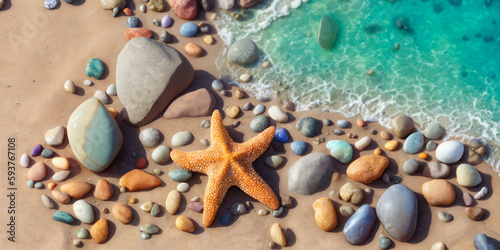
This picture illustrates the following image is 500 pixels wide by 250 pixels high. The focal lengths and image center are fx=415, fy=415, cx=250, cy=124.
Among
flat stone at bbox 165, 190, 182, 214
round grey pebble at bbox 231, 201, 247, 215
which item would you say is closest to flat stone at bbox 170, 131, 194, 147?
flat stone at bbox 165, 190, 182, 214

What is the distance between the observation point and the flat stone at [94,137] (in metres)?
5.70

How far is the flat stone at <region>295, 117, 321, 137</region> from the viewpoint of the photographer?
19.9ft

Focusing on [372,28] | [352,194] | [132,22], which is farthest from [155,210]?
[372,28]

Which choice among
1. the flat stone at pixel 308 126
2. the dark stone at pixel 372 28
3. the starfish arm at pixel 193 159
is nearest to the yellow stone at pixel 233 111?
the starfish arm at pixel 193 159

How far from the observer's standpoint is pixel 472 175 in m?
5.64

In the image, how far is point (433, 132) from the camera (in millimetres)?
6098

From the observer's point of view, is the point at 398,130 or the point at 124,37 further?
the point at 124,37

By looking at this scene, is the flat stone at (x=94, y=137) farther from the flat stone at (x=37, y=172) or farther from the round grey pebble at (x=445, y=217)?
the round grey pebble at (x=445, y=217)

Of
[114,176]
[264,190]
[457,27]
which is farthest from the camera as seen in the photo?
[457,27]

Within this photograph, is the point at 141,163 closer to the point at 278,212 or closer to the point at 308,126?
the point at 278,212

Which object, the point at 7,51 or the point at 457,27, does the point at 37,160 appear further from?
the point at 457,27

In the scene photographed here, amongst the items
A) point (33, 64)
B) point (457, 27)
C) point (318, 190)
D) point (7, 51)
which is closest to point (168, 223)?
point (318, 190)

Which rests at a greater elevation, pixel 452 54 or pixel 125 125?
pixel 452 54

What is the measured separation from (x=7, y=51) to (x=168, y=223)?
387cm
